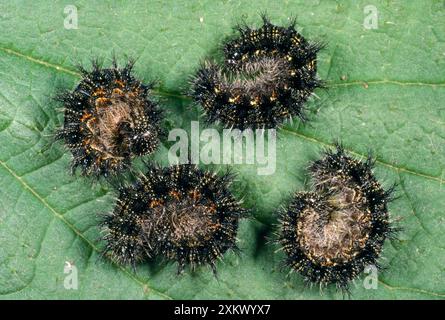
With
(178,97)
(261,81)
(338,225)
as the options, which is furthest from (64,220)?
(338,225)

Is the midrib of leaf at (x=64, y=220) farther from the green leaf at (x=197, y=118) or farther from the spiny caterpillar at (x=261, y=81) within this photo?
the spiny caterpillar at (x=261, y=81)

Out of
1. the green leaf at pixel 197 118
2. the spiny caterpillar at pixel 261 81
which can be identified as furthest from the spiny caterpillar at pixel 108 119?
the spiny caterpillar at pixel 261 81

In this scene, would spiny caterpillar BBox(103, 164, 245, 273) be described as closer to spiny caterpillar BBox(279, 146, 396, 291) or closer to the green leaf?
the green leaf

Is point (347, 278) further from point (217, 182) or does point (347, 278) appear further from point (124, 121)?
point (124, 121)

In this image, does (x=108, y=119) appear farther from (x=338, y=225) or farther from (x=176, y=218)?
(x=338, y=225)

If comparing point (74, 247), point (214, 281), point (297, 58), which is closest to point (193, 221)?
point (214, 281)

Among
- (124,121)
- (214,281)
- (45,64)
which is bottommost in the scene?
(214,281)

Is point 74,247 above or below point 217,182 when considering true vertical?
below
